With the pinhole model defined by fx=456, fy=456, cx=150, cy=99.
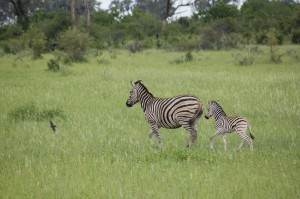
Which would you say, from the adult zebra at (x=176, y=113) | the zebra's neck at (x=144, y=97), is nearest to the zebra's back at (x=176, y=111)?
the adult zebra at (x=176, y=113)

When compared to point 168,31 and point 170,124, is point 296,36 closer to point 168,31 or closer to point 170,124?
point 168,31

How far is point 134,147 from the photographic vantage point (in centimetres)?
946

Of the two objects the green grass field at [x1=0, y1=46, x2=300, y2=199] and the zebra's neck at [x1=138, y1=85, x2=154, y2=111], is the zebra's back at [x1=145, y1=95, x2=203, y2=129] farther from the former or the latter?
the green grass field at [x1=0, y1=46, x2=300, y2=199]

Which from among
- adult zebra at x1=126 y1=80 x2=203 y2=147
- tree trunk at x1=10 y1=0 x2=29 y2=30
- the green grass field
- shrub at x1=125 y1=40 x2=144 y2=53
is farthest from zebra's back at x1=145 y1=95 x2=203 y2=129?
tree trunk at x1=10 y1=0 x2=29 y2=30

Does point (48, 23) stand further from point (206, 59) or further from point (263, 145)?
point (263, 145)

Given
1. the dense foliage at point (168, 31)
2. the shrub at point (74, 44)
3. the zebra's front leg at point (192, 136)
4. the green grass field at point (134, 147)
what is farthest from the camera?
the dense foliage at point (168, 31)

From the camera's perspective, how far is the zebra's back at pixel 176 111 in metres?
9.02

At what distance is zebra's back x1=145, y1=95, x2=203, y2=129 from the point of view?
29.6ft

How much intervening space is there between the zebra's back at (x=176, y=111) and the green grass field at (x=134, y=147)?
554 millimetres

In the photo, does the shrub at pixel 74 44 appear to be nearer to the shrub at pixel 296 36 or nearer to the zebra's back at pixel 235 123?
the shrub at pixel 296 36

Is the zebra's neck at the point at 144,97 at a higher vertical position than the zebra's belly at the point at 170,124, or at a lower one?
higher

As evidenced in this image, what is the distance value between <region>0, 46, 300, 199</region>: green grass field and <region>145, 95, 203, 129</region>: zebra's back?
554 mm

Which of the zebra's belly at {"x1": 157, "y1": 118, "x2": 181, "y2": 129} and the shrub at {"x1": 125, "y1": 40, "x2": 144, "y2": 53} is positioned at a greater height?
the shrub at {"x1": 125, "y1": 40, "x2": 144, "y2": 53}

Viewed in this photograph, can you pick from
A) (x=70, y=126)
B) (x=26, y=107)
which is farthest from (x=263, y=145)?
(x=26, y=107)
